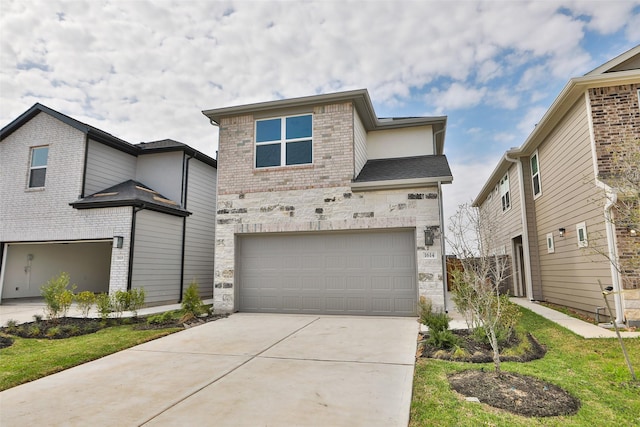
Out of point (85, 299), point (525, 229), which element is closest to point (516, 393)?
point (85, 299)

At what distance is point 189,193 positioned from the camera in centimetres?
1347

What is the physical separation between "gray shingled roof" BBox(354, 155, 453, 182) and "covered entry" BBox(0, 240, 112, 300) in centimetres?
1016

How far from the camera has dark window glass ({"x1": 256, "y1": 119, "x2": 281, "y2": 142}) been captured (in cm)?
996

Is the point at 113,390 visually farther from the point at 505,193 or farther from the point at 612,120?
the point at 505,193

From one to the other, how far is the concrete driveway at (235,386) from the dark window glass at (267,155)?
15.9 ft

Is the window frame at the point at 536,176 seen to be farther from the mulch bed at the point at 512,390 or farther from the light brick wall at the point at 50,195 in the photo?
the light brick wall at the point at 50,195

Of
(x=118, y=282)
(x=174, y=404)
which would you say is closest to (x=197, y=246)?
(x=118, y=282)

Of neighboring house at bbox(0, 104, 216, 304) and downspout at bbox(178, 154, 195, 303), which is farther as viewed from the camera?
downspout at bbox(178, 154, 195, 303)

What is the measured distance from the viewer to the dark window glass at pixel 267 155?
32.4ft

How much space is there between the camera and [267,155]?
9.96 m

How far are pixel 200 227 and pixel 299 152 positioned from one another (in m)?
6.25

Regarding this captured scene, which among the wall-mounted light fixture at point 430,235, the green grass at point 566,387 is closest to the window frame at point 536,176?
the wall-mounted light fixture at point 430,235

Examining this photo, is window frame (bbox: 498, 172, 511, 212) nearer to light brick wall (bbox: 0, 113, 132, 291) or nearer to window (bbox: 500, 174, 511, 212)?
window (bbox: 500, 174, 511, 212)

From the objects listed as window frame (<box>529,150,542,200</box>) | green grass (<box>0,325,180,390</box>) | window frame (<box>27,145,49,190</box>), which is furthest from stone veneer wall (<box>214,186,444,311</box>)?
window frame (<box>27,145,49,190</box>)
